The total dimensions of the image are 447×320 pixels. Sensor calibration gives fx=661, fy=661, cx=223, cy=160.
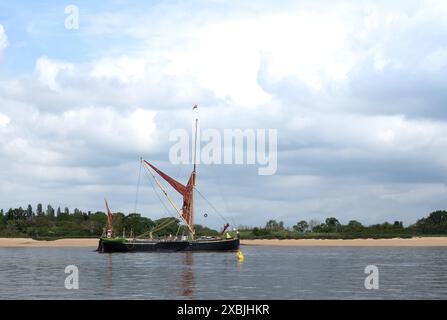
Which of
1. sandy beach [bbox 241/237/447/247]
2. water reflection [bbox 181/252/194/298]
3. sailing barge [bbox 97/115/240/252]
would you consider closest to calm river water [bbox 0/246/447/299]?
water reflection [bbox 181/252/194/298]

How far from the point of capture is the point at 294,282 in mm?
59219

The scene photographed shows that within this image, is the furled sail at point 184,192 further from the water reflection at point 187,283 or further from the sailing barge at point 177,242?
the water reflection at point 187,283

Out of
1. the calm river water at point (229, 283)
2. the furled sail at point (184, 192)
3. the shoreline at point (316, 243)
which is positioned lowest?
the calm river water at point (229, 283)

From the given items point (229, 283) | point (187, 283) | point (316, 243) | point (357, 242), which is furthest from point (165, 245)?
point (357, 242)

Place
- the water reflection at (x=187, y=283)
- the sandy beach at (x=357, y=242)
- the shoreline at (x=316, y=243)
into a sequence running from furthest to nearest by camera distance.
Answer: the shoreline at (x=316, y=243) < the sandy beach at (x=357, y=242) < the water reflection at (x=187, y=283)

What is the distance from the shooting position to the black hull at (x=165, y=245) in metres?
124

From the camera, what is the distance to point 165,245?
12406 cm

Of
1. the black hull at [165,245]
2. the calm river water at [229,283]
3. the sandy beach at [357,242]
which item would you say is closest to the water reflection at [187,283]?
the calm river water at [229,283]

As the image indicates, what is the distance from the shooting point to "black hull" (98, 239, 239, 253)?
124 meters
